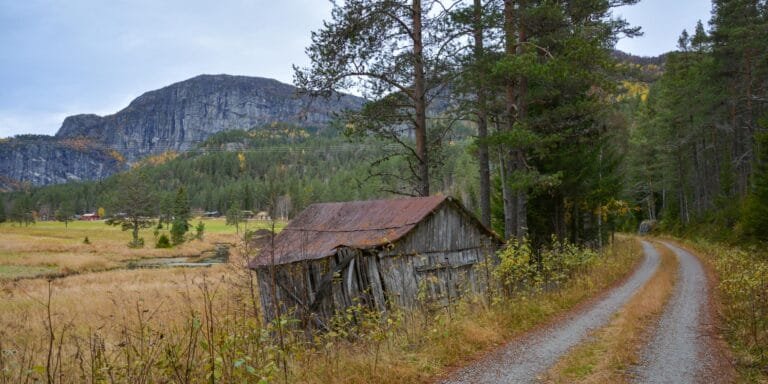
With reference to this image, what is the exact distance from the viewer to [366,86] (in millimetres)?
14844

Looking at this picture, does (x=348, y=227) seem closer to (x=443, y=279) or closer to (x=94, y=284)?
(x=443, y=279)

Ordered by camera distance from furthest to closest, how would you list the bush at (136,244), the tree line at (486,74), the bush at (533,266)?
the bush at (136,244) < the tree line at (486,74) < the bush at (533,266)

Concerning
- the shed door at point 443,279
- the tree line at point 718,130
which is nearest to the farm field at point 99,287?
the shed door at point 443,279

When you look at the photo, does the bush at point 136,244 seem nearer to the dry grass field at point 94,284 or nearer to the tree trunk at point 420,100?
the dry grass field at point 94,284

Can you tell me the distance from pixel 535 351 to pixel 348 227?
244 inches

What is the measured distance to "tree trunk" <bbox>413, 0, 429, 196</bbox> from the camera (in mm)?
15211

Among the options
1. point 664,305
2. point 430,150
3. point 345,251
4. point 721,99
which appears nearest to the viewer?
point 345,251

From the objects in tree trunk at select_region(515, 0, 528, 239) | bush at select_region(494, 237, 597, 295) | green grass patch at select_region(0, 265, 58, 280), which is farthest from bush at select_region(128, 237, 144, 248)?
tree trunk at select_region(515, 0, 528, 239)

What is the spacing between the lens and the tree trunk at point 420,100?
49.9ft

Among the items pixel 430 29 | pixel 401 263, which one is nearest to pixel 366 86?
pixel 430 29

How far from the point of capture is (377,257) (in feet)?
34.7

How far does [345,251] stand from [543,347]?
184 inches

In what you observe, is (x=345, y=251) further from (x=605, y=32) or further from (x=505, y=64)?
(x=605, y=32)

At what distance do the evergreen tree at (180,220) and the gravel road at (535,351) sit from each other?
53670 millimetres
